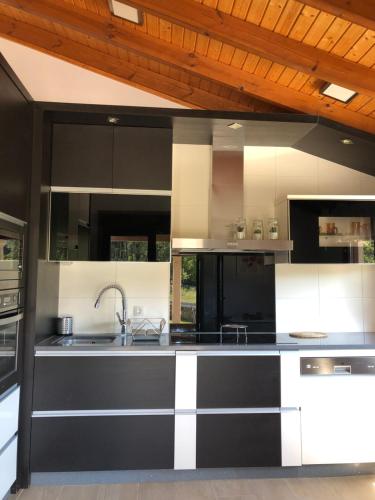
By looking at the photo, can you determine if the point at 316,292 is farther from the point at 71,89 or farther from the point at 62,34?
the point at 62,34

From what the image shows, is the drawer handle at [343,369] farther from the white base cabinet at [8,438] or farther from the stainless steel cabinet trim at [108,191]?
the white base cabinet at [8,438]

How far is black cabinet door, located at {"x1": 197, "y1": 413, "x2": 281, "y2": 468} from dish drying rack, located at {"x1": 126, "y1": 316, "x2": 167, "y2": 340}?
723mm

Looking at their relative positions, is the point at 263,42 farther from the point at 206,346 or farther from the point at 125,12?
Result: the point at 206,346

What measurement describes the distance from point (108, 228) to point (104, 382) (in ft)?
3.40

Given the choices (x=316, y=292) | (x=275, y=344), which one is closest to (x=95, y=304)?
(x=275, y=344)

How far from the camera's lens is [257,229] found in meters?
2.89

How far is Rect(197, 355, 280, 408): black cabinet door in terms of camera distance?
2268 mm

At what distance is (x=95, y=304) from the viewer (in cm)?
268

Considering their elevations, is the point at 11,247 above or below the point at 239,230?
below

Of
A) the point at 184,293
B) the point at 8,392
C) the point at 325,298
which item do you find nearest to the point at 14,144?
the point at 8,392

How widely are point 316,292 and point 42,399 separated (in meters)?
2.25

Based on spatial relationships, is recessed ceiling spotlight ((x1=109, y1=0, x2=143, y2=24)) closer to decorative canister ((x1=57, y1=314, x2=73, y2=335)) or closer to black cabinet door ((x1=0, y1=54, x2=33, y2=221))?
black cabinet door ((x1=0, y1=54, x2=33, y2=221))

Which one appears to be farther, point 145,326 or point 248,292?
point 248,292

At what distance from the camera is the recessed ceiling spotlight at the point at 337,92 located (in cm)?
233
